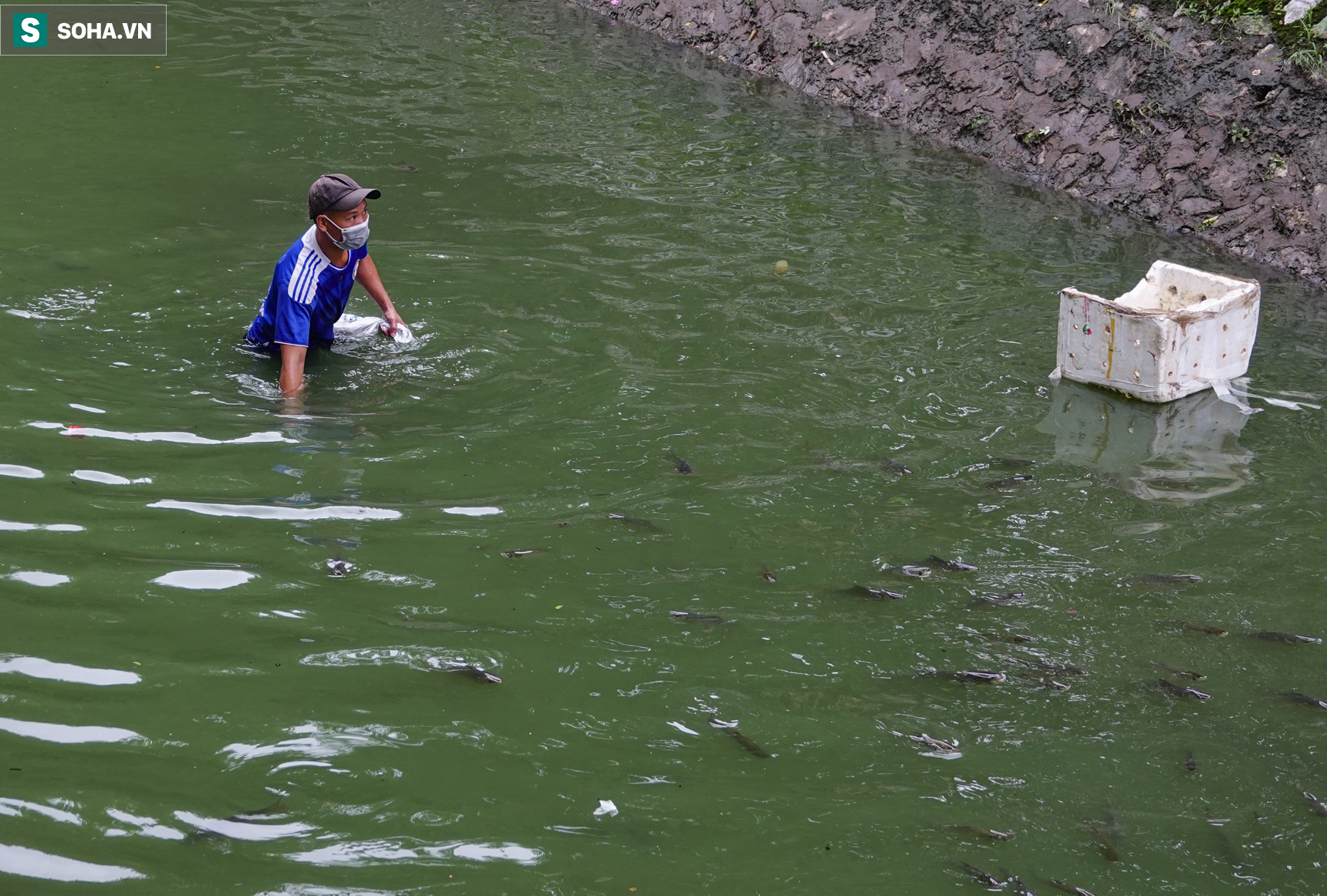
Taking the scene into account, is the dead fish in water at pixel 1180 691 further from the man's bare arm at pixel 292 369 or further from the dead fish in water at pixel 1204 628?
the man's bare arm at pixel 292 369

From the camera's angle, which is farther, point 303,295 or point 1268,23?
point 1268,23

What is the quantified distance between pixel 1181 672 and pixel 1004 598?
2.56 feet

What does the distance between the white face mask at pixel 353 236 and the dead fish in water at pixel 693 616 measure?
10.1 ft

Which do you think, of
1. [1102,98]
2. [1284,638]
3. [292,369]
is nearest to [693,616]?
[1284,638]

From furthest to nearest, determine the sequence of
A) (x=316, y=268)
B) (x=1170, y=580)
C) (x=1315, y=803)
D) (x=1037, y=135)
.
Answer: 1. (x=1037, y=135)
2. (x=316, y=268)
3. (x=1170, y=580)
4. (x=1315, y=803)

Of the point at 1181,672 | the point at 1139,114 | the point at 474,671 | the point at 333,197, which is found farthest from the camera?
the point at 1139,114

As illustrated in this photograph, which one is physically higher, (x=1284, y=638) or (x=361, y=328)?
(x=361, y=328)

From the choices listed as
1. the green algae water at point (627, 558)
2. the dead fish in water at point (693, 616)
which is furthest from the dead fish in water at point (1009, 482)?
the dead fish in water at point (693, 616)

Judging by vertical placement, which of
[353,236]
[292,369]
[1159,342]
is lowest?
[292,369]

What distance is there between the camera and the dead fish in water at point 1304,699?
490 centimetres

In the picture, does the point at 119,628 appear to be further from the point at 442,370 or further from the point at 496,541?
the point at 442,370

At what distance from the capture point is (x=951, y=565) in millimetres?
5707

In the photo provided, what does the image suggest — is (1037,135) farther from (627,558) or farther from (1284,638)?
(627,558)

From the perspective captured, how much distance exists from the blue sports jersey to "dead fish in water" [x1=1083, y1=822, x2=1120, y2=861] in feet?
15.5
